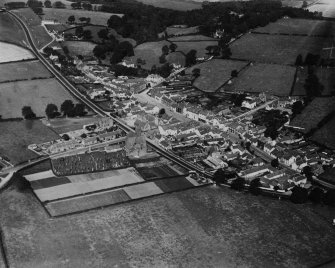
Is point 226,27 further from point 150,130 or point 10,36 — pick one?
point 150,130

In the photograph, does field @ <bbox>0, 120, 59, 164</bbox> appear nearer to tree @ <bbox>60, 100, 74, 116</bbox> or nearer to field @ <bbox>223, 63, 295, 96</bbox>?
tree @ <bbox>60, 100, 74, 116</bbox>

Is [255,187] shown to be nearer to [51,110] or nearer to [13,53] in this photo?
[51,110]

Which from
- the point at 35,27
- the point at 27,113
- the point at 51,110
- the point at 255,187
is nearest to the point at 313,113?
the point at 255,187

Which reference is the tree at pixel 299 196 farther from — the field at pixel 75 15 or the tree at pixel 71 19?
the tree at pixel 71 19

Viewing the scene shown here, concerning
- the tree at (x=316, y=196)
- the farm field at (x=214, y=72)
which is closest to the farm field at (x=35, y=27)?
the farm field at (x=214, y=72)

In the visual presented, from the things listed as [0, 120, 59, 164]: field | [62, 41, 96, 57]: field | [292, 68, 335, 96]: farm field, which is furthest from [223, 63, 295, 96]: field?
[62, 41, 96, 57]: field

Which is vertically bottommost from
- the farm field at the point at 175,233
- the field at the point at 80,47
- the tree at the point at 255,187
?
the farm field at the point at 175,233

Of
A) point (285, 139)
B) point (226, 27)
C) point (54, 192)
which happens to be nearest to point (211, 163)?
point (285, 139)
